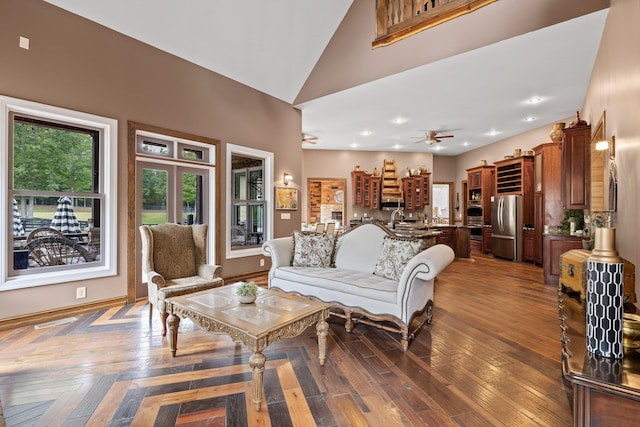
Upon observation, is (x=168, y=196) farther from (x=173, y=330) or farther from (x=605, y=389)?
(x=605, y=389)

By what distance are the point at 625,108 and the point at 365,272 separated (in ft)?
9.26

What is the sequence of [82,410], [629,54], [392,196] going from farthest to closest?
[392,196] → [629,54] → [82,410]

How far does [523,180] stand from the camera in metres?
7.30

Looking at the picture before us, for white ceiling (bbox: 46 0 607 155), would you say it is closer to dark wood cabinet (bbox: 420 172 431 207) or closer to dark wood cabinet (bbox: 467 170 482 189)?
dark wood cabinet (bbox: 467 170 482 189)

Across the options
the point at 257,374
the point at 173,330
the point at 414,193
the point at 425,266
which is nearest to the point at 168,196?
the point at 173,330

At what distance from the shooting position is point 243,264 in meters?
5.40

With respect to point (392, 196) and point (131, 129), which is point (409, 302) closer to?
point (131, 129)

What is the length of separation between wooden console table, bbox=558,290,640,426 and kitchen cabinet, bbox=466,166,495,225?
7956mm

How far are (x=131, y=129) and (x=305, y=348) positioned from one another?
345 cm

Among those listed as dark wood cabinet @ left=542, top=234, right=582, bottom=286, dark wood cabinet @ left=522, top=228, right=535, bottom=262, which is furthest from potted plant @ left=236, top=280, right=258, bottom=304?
dark wood cabinet @ left=522, top=228, right=535, bottom=262

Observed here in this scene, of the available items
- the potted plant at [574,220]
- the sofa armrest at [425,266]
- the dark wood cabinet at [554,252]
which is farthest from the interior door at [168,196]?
the potted plant at [574,220]

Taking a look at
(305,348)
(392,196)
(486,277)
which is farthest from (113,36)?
(392,196)

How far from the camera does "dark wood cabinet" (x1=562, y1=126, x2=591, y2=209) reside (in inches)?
172

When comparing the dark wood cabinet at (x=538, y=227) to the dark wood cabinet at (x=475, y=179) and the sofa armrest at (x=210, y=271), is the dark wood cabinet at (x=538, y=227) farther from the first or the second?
the sofa armrest at (x=210, y=271)
